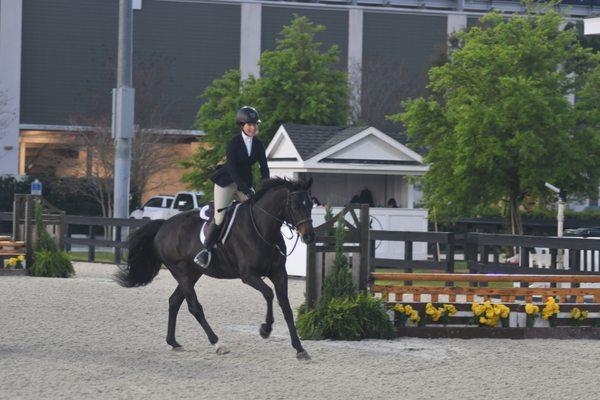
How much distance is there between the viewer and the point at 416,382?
11.6 m

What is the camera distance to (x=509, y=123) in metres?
30.4

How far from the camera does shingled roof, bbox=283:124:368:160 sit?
2994cm

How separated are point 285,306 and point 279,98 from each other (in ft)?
98.1

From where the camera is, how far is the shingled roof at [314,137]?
98.2 ft

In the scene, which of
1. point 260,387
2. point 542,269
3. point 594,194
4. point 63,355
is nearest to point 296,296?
point 542,269

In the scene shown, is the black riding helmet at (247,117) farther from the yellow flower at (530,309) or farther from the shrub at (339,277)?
the yellow flower at (530,309)

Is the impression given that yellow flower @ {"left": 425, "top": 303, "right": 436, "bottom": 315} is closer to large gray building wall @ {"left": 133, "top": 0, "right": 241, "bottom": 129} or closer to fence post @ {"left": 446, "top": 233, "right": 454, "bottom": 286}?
fence post @ {"left": 446, "top": 233, "right": 454, "bottom": 286}

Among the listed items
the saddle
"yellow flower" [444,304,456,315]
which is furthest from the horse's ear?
"yellow flower" [444,304,456,315]

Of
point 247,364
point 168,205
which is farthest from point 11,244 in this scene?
point 168,205

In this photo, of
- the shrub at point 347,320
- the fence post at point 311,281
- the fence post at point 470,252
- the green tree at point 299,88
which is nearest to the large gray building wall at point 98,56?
the green tree at point 299,88

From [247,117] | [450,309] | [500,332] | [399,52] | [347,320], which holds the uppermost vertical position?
[399,52]

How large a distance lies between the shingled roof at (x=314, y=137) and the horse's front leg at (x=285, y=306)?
52.5 ft

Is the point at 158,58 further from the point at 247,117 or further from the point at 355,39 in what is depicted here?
the point at 247,117

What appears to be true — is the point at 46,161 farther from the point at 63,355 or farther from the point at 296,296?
the point at 63,355
